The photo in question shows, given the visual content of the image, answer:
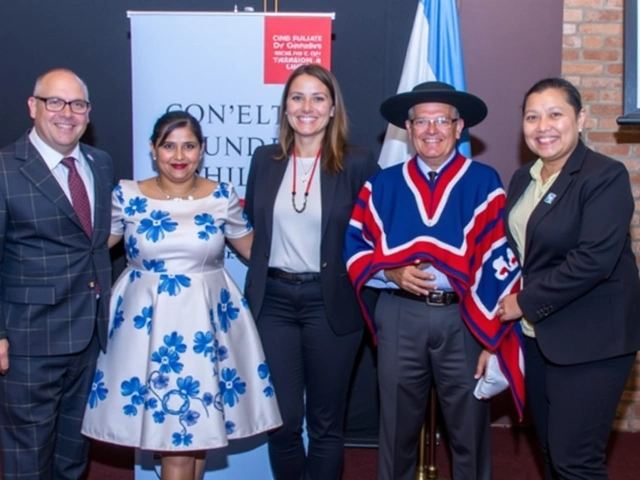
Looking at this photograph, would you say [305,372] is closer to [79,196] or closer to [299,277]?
[299,277]

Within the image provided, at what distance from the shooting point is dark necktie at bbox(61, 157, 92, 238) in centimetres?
273

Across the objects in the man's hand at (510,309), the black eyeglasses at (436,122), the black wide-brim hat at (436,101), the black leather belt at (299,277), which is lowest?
the man's hand at (510,309)

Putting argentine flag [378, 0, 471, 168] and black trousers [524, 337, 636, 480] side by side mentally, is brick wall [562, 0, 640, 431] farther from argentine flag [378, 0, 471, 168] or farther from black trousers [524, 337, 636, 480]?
black trousers [524, 337, 636, 480]

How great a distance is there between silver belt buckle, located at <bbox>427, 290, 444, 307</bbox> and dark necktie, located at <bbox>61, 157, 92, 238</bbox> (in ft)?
3.94

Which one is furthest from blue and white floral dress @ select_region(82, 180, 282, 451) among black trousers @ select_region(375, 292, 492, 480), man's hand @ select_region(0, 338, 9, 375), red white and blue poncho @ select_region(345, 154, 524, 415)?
red white and blue poncho @ select_region(345, 154, 524, 415)

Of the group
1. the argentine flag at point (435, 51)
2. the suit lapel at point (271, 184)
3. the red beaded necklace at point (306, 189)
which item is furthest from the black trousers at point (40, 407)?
the argentine flag at point (435, 51)

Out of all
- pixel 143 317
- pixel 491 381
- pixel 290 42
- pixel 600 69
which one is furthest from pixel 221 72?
pixel 600 69

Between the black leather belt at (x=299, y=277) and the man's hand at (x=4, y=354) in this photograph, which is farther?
the black leather belt at (x=299, y=277)

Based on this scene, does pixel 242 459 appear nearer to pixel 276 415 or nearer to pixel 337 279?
pixel 276 415

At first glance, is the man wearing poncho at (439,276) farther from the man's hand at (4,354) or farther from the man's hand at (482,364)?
the man's hand at (4,354)

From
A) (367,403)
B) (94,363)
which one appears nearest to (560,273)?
(94,363)

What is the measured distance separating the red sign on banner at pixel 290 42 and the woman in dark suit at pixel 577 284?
1.13m

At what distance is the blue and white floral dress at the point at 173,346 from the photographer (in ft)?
9.14

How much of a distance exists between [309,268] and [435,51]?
4.06ft
